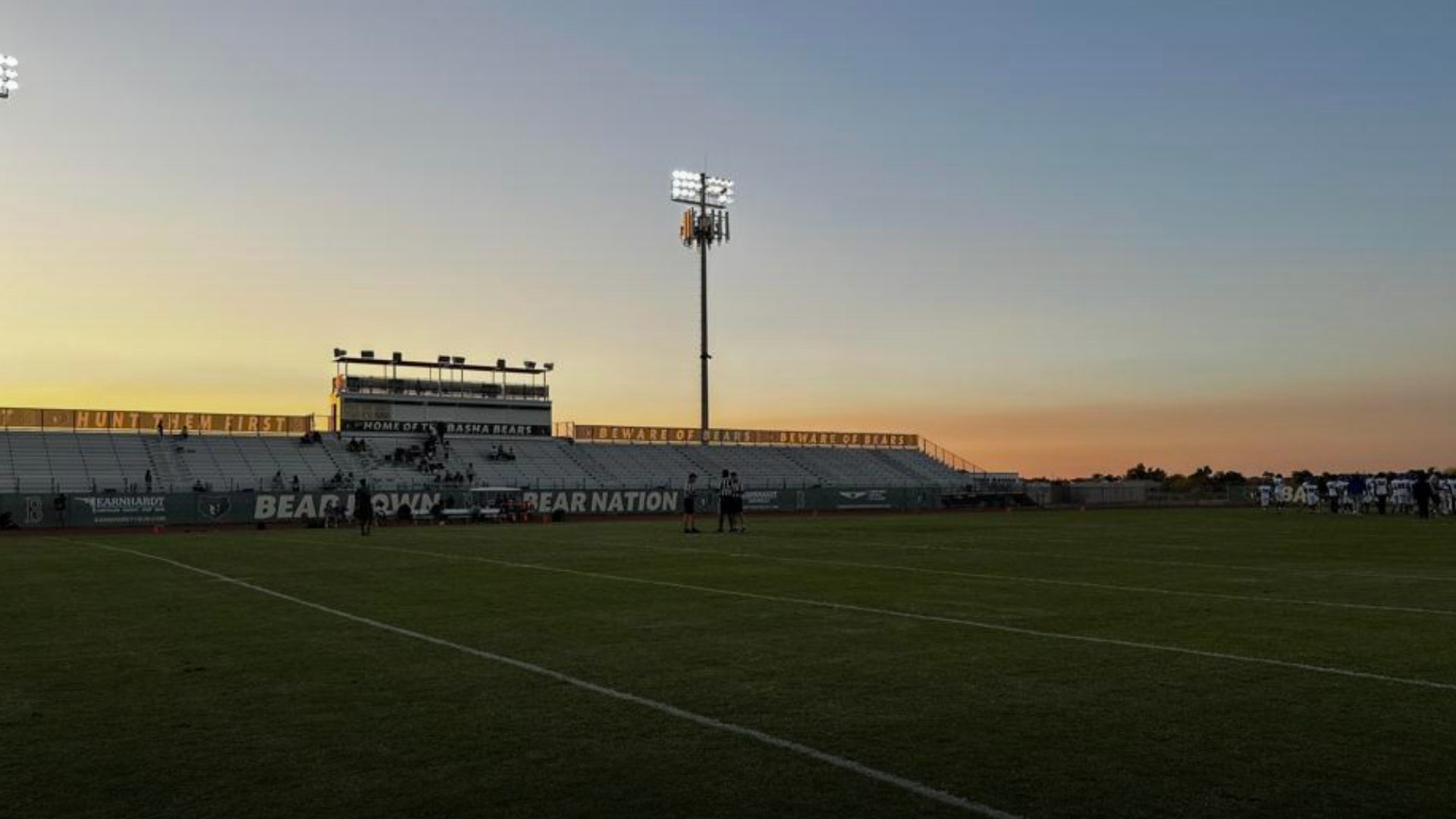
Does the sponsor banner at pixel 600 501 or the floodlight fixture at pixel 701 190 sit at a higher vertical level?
the floodlight fixture at pixel 701 190

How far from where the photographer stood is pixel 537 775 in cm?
605

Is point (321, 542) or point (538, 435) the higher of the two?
point (538, 435)

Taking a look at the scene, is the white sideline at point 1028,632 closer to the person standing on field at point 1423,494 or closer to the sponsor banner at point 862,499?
the person standing on field at point 1423,494

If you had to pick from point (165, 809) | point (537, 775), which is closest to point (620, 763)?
point (537, 775)

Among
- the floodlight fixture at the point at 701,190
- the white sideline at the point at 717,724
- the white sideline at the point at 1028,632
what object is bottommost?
the white sideline at the point at 717,724

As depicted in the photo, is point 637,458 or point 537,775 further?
point 637,458

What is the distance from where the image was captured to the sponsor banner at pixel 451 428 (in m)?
69.2

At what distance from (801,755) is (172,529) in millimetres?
42210

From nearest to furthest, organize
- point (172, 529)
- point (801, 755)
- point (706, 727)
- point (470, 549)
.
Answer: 1. point (801, 755)
2. point (706, 727)
3. point (470, 549)
4. point (172, 529)

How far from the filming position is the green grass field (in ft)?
18.9

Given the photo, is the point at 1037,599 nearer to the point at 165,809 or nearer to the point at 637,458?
the point at 165,809

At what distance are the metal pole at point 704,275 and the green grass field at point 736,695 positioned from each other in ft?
172

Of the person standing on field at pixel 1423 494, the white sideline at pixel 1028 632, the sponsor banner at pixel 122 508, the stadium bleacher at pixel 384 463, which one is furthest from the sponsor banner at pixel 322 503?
the person standing on field at pixel 1423 494

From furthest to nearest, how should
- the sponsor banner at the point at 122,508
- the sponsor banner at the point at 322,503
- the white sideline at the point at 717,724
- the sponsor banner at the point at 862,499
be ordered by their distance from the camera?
the sponsor banner at the point at 862,499, the sponsor banner at the point at 322,503, the sponsor banner at the point at 122,508, the white sideline at the point at 717,724
